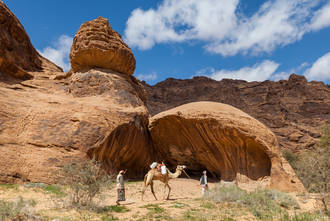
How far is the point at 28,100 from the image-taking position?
1226 centimetres

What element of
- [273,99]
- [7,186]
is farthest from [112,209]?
[273,99]

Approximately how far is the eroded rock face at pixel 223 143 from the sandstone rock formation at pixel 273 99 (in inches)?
906

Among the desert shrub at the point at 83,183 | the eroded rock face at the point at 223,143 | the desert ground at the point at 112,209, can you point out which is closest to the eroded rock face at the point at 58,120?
the desert ground at the point at 112,209

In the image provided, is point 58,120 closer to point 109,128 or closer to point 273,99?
point 109,128

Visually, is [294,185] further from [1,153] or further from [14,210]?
[1,153]

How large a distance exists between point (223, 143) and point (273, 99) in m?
36.4

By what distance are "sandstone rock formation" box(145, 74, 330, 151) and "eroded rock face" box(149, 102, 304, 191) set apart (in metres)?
23.0

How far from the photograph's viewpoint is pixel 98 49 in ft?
50.3

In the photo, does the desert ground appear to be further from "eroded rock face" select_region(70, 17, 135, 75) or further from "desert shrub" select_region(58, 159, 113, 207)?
"eroded rock face" select_region(70, 17, 135, 75)

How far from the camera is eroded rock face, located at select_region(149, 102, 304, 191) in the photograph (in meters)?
13.1

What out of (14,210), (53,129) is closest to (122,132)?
(53,129)

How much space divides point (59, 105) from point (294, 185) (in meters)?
12.4

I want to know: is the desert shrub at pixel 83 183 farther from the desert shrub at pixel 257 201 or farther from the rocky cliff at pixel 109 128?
the desert shrub at pixel 257 201

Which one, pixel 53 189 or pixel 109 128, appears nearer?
pixel 53 189
